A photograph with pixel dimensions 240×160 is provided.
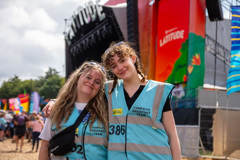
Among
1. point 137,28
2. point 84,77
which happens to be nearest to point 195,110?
point 137,28

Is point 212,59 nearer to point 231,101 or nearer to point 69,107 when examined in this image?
point 231,101

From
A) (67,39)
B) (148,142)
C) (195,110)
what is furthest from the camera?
(67,39)

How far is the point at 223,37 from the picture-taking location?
14.6 metres

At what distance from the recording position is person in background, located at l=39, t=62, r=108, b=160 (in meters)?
2.02

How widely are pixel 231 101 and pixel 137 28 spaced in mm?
6216

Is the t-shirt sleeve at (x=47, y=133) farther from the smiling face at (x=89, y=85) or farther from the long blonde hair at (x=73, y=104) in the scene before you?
the smiling face at (x=89, y=85)

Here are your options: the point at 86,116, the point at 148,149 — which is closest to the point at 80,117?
the point at 86,116

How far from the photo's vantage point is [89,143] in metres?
2.01

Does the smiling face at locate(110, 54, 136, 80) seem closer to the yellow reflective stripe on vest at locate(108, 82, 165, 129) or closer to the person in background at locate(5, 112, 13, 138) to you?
the yellow reflective stripe on vest at locate(108, 82, 165, 129)

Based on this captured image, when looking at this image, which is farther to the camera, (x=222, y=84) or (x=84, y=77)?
(x=222, y=84)

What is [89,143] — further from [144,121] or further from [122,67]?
[122,67]

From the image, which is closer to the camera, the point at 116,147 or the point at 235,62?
the point at 116,147

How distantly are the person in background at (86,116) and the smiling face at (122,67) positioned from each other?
249 mm

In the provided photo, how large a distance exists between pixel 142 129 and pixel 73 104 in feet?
2.16
